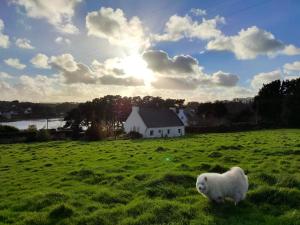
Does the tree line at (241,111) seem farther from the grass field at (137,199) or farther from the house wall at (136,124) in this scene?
the grass field at (137,199)

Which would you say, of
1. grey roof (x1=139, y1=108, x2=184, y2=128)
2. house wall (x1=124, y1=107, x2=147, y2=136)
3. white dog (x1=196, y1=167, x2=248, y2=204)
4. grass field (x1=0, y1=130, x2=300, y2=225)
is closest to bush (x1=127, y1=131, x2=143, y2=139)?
house wall (x1=124, y1=107, x2=147, y2=136)

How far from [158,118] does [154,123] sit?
2509 millimetres

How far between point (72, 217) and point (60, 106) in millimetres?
114514

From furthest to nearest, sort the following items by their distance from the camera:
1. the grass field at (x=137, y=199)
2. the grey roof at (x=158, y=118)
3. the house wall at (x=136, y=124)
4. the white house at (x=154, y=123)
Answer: the grey roof at (x=158, y=118) < the house wall at (x=136, y=124) < the white house at (x=154, y=123) < the grass field at (x=137, y=199)

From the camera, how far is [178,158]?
21.4 meters

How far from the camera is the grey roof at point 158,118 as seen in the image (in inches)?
2340

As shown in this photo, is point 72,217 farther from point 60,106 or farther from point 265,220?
point 60,106

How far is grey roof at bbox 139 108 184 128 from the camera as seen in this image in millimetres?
59438

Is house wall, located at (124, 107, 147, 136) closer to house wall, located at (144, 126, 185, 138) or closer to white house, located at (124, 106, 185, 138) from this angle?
white house, located at (124, 106, 185, 138)

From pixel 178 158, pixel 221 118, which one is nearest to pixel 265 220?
pixel 178 158

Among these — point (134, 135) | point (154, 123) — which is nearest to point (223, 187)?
point (134, 135)

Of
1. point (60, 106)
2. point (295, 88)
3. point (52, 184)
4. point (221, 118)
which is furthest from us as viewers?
point (60, 106)

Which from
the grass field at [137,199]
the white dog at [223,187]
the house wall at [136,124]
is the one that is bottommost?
the grass field at [137,199]

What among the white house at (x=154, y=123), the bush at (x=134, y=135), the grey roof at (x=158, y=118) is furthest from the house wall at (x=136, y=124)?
the bush at (x=134, y=135)
